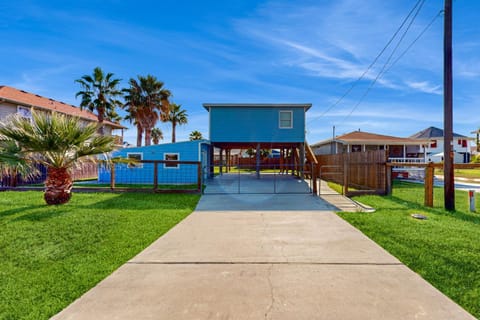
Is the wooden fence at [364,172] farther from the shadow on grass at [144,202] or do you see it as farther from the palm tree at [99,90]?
the palm tree at [99,90]

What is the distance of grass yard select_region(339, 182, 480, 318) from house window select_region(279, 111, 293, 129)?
9.04 metres

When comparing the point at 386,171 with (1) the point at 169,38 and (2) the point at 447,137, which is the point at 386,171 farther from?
(1) the point at 169,38

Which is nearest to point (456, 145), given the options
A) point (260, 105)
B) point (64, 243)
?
point (260, 105)

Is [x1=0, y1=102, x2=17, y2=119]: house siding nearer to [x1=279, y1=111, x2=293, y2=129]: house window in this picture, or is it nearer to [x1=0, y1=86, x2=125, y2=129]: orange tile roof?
[x1=0, y1=86, x2=125, y2=129]: orange tile roof

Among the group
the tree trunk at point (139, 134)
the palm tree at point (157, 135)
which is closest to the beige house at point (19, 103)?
the tree trunk at point (139, 134)

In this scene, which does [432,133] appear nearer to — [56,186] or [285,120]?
[285,120]

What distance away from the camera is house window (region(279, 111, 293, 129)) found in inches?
627

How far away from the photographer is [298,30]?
10.9 meters

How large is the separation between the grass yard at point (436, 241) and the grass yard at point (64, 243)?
14.3 feet

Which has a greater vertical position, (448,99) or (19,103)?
(19,103)

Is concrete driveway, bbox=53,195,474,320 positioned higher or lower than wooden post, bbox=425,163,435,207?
lower

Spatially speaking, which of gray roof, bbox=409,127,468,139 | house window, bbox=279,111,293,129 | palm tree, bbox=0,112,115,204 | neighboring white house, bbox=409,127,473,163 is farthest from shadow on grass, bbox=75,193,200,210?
gray roof, bbox=409,127,468,139

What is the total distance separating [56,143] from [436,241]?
892 centimetres

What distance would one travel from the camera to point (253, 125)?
52.6ft
